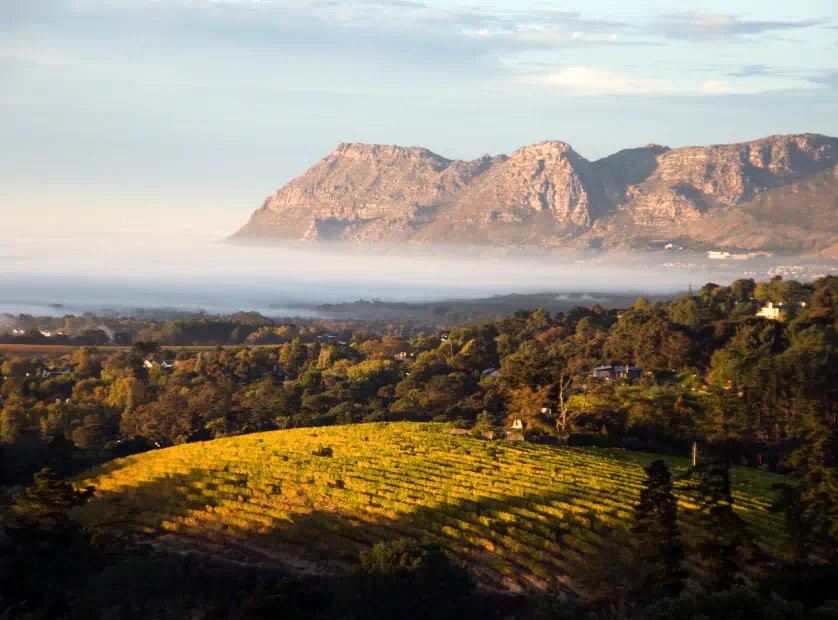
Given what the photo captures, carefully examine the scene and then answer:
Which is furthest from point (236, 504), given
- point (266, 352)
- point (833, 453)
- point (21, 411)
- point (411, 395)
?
point (266, 352)

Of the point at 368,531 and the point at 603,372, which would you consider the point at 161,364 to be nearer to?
the point at 603,372

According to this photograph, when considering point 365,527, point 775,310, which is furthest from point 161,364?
point 365,527

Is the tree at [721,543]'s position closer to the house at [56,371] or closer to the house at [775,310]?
the house at [775,310]

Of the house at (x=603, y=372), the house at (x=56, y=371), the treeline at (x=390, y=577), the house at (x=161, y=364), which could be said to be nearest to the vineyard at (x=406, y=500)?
the treeline at (x=390, y=577)

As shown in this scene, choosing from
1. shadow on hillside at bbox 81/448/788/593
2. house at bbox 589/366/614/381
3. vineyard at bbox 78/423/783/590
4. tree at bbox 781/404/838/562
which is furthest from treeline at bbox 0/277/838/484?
shadow on hillside at bbox 81/448/788/593

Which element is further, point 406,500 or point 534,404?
point 534,404

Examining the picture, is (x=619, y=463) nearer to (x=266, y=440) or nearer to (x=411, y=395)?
(x=266, y=440)
